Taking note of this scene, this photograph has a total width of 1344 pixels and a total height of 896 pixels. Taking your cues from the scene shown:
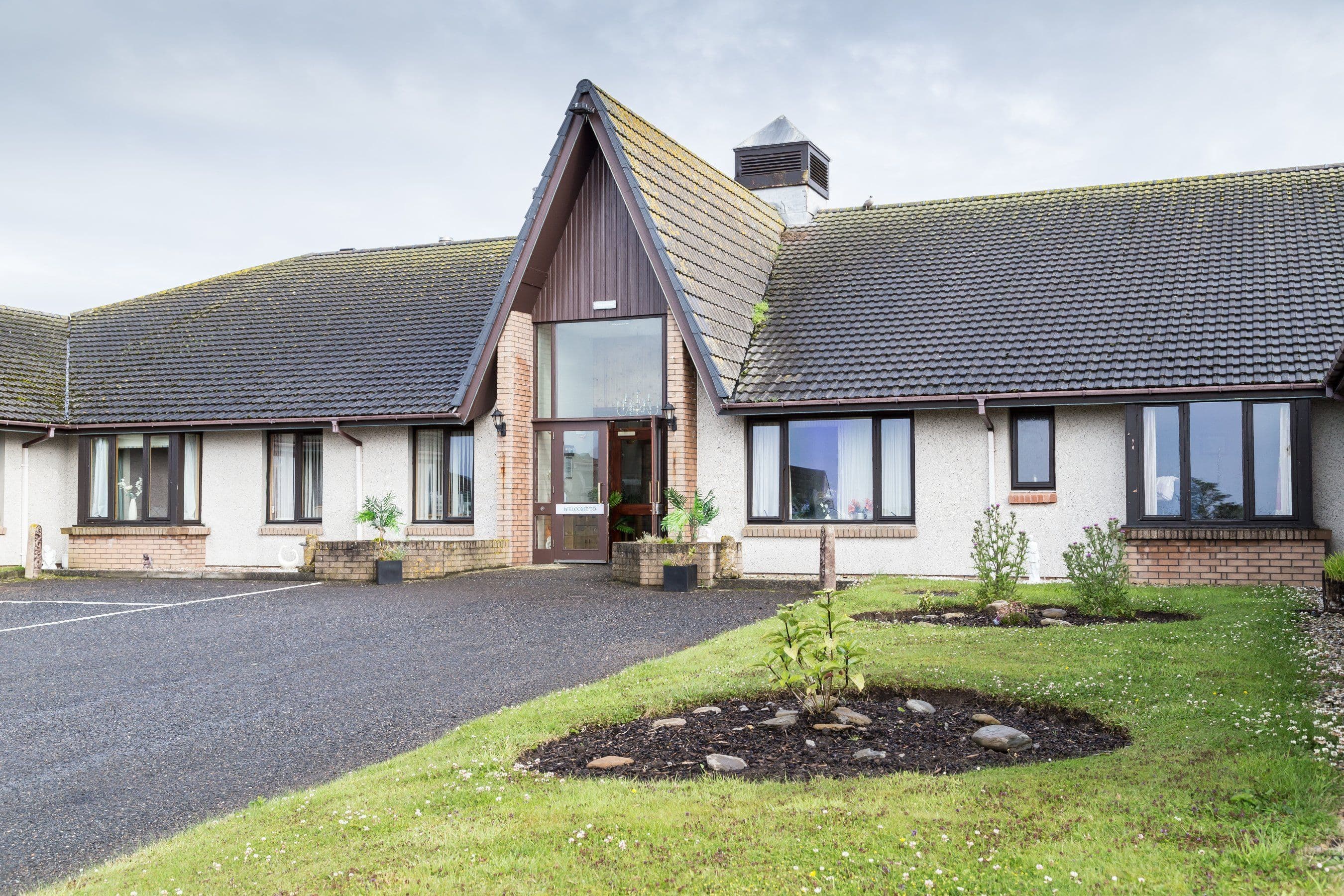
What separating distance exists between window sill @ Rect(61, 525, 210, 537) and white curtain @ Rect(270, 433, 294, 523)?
4.33ft

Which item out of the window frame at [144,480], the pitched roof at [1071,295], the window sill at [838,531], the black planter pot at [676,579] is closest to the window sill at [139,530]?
the window frame at [144,480]

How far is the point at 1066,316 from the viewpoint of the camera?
1733cm

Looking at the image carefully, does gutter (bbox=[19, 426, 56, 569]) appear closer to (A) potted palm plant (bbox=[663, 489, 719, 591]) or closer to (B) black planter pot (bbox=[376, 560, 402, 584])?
(B) black planter pot (bbox=[376, 560, 402, 584])

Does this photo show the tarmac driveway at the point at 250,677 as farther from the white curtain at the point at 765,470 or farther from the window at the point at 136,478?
the window at the point at 136,478

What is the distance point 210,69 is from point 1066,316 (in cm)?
1677

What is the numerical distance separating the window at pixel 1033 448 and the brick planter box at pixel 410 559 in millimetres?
8172

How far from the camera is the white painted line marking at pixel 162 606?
42.9 feet

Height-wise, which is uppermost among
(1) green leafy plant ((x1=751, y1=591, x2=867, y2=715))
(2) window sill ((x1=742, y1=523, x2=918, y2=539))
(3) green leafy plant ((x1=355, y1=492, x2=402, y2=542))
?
(3) green leafy plant ((x1=355, y1=492, x2=402, y2=542))

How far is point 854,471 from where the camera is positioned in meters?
17.3

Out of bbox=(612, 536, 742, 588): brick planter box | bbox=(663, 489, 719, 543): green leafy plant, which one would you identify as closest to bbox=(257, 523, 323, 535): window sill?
bbox=(612, 536, 742, 588): brick planter box

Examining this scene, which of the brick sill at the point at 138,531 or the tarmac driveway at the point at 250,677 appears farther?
the brick sill at the point at 138,531

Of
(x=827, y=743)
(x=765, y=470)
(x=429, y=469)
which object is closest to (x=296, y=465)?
(x=429, y=469)

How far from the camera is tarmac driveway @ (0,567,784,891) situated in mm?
6168

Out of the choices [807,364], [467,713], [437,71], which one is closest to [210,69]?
[437,71]
